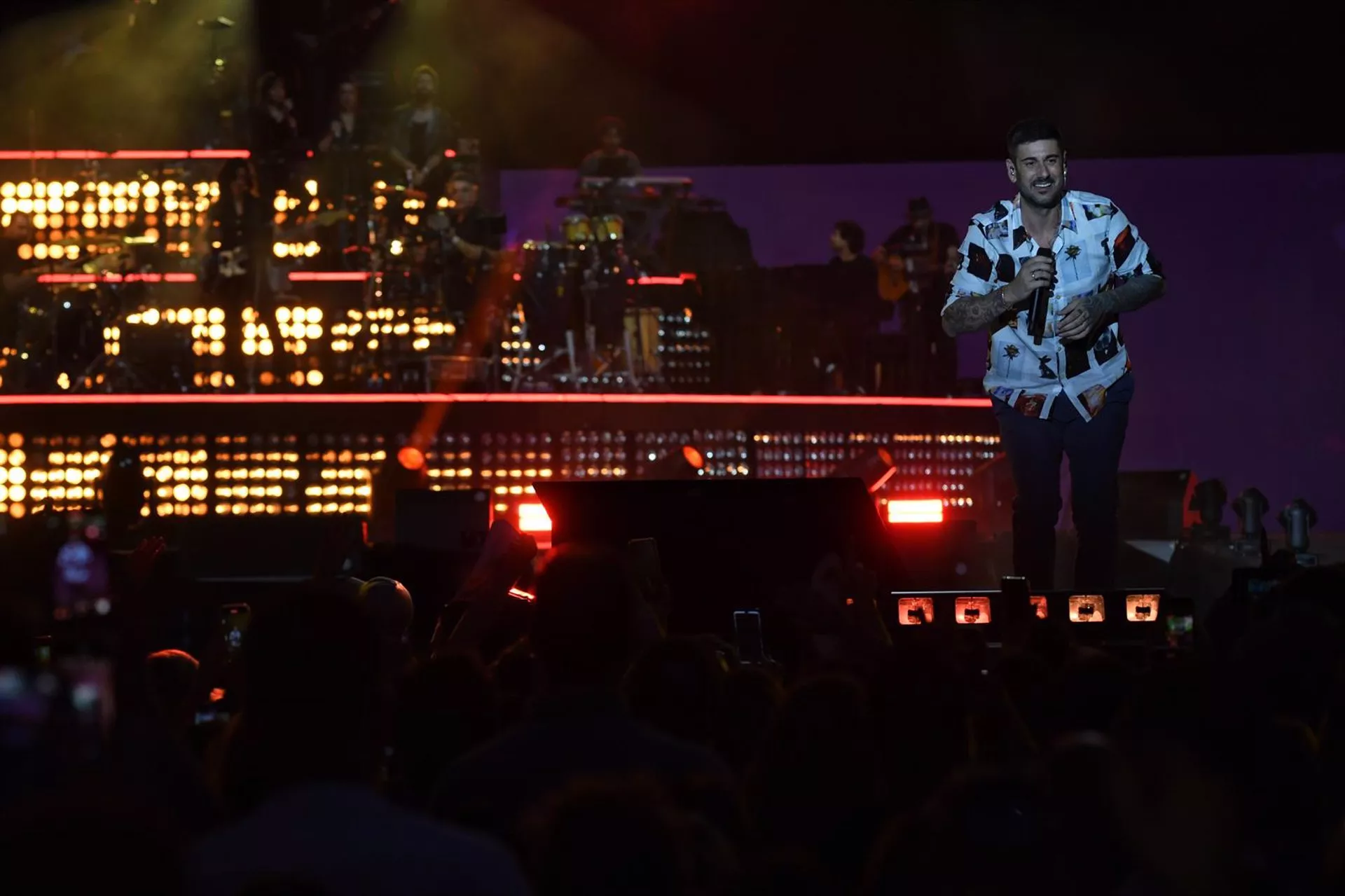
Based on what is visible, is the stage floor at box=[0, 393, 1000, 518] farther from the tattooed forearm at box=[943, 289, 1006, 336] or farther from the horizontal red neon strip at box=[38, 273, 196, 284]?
the tattooed forearm at box=[943, 289, 1006, 336]

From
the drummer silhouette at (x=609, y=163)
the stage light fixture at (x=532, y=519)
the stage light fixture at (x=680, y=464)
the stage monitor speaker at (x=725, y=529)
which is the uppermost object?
the drummer silhouette at (x=609, y=163)

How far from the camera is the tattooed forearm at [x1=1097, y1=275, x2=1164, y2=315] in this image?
18.8 feet

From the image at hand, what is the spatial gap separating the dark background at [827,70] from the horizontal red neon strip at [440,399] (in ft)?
11.3

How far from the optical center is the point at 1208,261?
2006cm

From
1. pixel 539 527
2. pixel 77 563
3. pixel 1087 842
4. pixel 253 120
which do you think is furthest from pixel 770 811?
pixel 253 120

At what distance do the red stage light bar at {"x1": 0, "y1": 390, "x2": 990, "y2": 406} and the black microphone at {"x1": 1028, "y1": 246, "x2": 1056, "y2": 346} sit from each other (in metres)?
8.86

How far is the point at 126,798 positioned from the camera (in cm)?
186

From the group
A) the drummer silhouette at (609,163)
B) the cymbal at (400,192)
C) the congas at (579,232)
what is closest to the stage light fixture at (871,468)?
the congas at (579,232)

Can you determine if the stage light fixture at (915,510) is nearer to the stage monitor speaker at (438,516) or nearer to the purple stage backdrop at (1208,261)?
the stage monitor speaker at (438,516)

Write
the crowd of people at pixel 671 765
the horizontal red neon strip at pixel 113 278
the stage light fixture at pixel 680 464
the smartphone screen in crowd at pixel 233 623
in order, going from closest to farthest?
the crowd of people at pixel 671 765 < the smartphone screen in crowd at pixel 233 623 < the stage light fixture at pixel 680 464 < the horizontal red neon strip at pixel 113 278

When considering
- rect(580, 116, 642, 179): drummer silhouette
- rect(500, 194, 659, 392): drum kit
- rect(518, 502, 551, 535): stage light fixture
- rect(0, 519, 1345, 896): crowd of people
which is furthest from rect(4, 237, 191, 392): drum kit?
rect(0, 519, 1345, 896): crowd of people

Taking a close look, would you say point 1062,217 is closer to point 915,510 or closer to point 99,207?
point 915,510

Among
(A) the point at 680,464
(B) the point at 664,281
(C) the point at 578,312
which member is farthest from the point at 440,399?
(B) the point at 664,281

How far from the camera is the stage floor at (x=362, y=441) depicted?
14.1 meters
